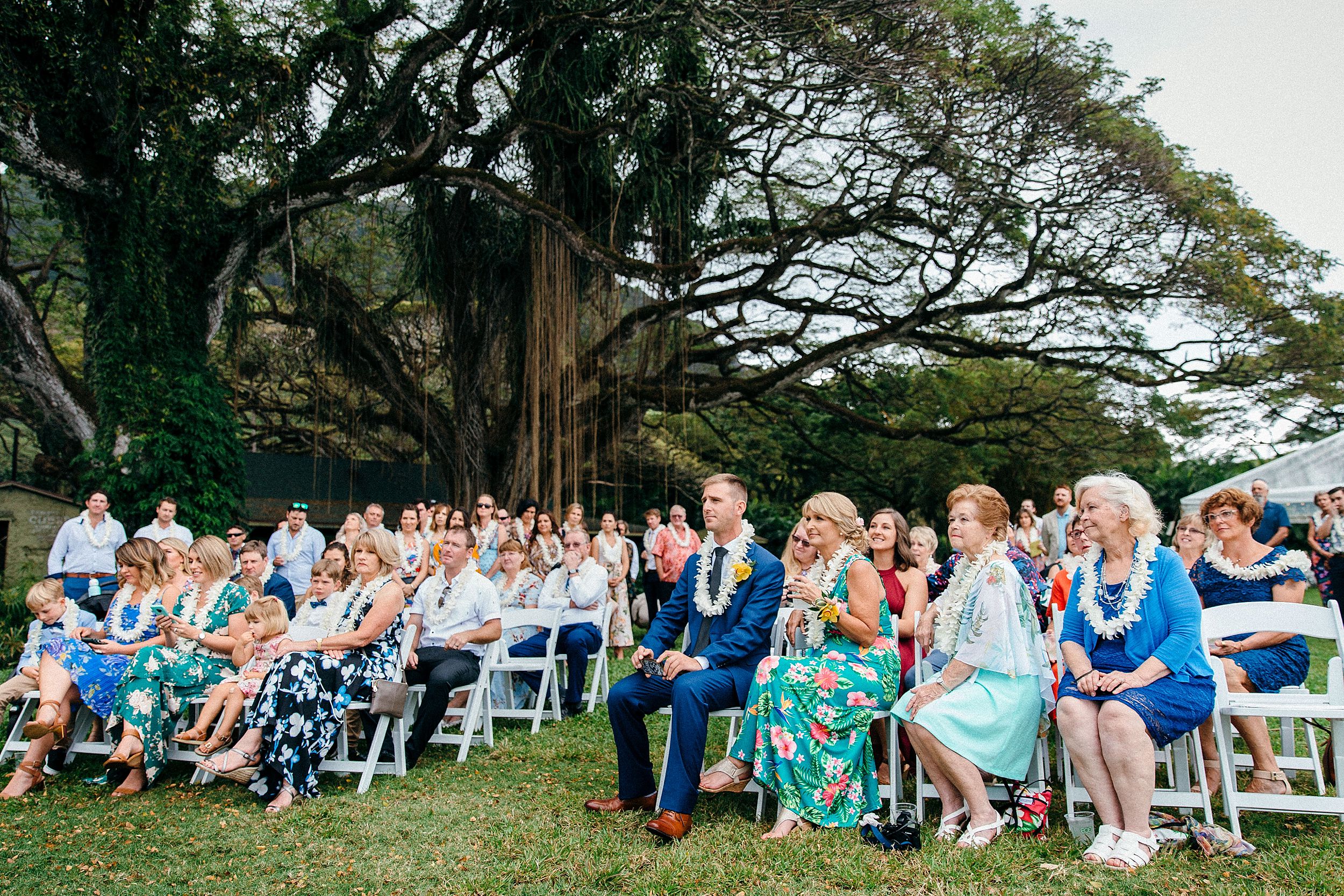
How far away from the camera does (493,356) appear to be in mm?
14180

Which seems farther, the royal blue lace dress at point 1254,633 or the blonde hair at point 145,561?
the blonde hair at point 145,561

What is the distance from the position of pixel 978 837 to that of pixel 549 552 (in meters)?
6.20

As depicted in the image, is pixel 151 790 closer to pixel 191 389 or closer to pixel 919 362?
pixel 191 389

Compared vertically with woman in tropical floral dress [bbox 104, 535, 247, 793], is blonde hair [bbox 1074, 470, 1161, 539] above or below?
above

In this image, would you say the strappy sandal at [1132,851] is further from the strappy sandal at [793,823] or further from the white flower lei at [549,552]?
the white flower lei at [549,552]

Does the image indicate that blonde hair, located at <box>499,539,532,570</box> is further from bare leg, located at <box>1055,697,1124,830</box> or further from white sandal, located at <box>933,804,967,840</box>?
bare leg, located at <box>1055,697,1124,830</box>

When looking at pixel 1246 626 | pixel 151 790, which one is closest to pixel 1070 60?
pixel 1246 626

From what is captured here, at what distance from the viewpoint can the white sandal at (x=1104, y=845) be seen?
3373mm

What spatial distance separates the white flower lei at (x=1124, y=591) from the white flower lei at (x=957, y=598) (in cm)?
37

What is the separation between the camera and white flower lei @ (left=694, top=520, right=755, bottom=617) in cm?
440

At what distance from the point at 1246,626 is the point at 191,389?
11.6m

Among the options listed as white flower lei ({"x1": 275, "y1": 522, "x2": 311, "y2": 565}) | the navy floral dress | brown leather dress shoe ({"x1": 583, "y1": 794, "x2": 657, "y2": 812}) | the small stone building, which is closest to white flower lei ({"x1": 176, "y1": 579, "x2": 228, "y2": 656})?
the navy floral dress

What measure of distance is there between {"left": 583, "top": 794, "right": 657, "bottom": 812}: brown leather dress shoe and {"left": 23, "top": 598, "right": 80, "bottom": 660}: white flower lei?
11.2 ft

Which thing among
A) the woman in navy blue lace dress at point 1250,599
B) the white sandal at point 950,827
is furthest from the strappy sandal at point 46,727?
the woman in navy blue lace dress at point 1250,599
